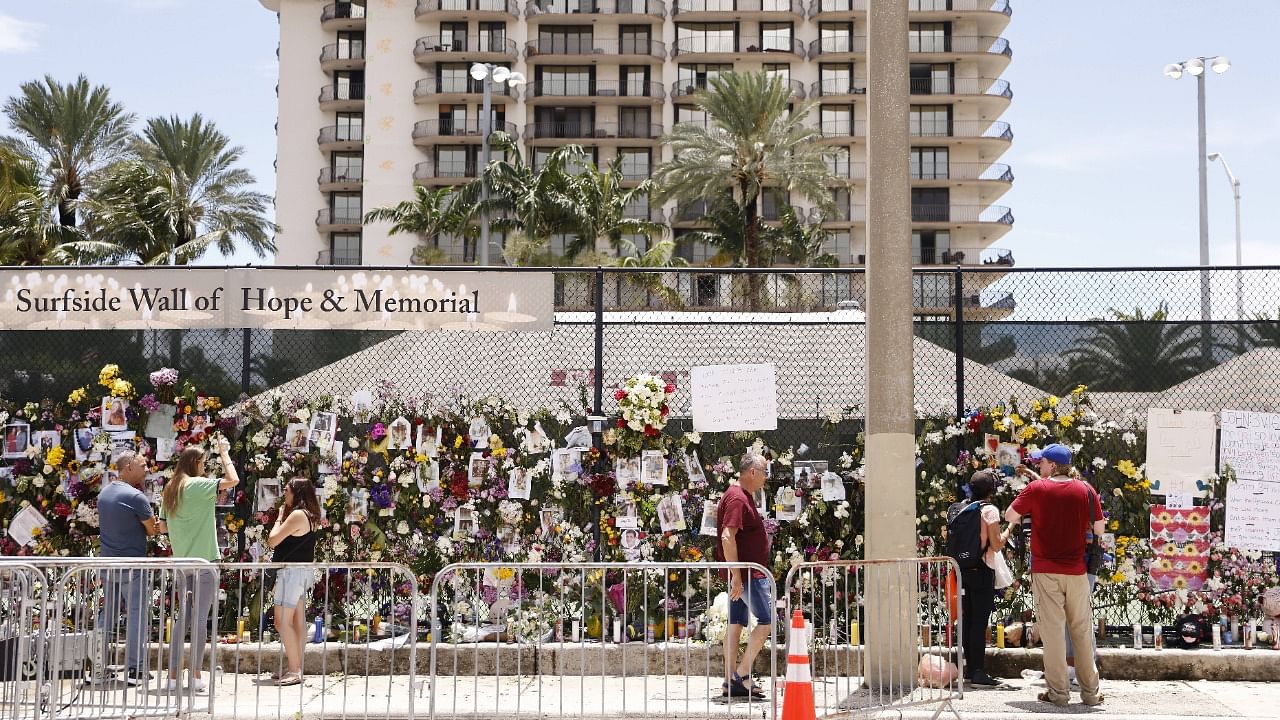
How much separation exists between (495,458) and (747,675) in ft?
9.83

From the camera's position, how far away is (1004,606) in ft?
32.8

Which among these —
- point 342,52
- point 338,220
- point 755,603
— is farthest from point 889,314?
point 342,52

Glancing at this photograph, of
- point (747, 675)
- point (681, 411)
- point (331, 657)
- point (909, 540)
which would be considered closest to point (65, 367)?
point (331, 657)

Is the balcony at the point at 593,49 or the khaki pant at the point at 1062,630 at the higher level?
the balcony at the point at 593,49

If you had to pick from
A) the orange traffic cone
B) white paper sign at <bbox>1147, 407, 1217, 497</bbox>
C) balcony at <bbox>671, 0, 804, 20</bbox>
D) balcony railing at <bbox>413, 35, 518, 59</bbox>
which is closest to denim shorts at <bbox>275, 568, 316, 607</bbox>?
the orange traffic cone

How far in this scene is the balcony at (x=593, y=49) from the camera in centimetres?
6988

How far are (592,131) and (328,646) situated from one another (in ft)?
205

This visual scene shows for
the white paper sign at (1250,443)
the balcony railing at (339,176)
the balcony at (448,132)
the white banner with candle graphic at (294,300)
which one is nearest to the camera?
the white paper sign at (1250,443)

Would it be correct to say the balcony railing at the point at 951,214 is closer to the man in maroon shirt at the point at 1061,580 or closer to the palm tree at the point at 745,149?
the palm tree at the point at 745,149

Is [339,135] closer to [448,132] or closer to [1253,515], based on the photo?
[448,132]

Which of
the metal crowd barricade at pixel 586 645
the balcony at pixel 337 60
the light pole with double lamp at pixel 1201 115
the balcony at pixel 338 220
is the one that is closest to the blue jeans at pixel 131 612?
the metal crowd barricade at pixel 586 645

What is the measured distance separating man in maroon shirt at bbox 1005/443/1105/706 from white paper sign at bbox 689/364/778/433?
2419mm

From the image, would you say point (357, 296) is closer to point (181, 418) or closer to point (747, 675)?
point (181, 418)

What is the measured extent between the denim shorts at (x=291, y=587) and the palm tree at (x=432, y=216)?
43.9 meters
